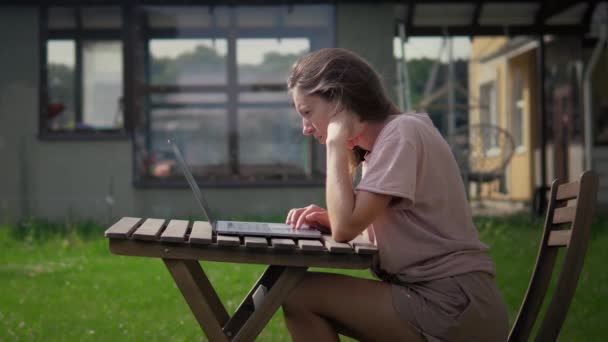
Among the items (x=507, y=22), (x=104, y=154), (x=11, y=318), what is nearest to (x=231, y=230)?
(x=11, y=318)

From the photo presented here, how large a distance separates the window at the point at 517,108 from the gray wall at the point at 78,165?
679 cm

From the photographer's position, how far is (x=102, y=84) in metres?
12.4

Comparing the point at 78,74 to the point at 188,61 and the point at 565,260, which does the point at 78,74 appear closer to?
the point at 188,61

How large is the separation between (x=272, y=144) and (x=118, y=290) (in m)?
6.00

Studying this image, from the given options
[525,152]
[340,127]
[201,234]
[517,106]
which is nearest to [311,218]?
[340,127]

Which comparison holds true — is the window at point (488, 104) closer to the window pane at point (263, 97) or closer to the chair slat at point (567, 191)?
the window pane at point (263, 97)

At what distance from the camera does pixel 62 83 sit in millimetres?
12375

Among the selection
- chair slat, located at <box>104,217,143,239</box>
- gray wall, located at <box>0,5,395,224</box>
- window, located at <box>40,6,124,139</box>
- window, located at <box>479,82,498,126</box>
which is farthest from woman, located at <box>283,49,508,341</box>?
window, located at <box>479,82,498,126</box>

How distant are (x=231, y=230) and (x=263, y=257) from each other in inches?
9.2

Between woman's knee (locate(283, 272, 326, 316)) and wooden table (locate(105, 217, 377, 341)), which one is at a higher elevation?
wooden table (locate(105, 217, 377, 341))

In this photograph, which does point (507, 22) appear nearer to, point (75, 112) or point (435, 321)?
point (75, 112)

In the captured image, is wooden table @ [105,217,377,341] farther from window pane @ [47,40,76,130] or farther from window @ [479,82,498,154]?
window @ [479,82,498,154]

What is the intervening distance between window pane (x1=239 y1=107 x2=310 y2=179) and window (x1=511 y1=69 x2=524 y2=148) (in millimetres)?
7123

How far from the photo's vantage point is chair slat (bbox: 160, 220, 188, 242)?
2.83m
